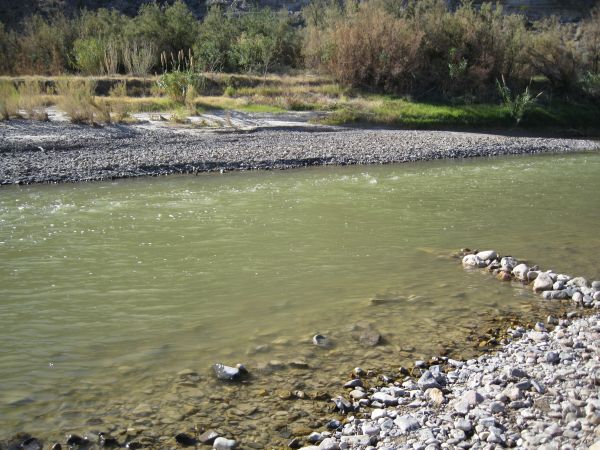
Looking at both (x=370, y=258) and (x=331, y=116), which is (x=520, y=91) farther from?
(x=370, y=258)

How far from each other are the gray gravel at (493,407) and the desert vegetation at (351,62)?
2235 cm

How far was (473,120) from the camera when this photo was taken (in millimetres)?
30828

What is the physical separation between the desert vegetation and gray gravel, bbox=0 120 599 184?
14.9ft

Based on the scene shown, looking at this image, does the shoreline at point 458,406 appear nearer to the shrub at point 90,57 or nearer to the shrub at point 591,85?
the shrub at point 90,57

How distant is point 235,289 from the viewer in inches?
335

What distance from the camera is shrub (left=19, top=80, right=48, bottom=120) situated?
23.0 meters

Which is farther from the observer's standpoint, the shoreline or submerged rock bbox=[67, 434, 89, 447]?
submerged rock bbox=[67, 434, 89, 447]

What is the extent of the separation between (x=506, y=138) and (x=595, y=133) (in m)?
9.13

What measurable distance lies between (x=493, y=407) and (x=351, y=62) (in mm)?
30808

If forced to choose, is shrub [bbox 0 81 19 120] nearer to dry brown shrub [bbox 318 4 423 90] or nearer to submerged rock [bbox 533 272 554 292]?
dry brown shrub [bbox 318 4 423 90]

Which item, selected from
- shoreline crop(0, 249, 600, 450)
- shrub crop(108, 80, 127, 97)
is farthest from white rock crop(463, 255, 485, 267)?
shrub crop(108, 80, 127, 97)

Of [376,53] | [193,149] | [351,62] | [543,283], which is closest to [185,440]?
[543,283]

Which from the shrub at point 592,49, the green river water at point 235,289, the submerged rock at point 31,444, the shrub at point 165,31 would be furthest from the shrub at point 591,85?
the submerged rock at point 31,444

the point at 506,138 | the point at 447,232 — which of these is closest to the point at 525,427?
the point at 447,232
